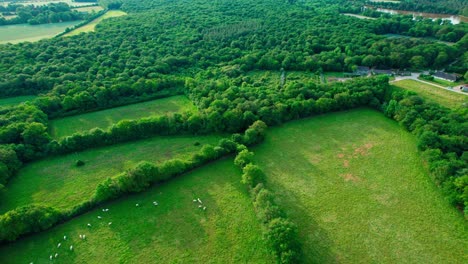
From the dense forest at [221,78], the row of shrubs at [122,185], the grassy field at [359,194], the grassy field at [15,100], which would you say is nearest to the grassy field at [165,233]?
the row of shrubs at [122,185]

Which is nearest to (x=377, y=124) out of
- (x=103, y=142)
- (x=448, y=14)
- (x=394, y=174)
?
(x=394, y=174)

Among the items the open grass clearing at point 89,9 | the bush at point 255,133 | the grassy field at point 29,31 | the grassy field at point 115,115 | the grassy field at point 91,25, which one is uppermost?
the open grass clearing at point 89,9

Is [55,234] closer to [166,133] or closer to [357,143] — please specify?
[166,133]

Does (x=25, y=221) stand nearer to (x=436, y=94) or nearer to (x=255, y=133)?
(x=255, y=133)

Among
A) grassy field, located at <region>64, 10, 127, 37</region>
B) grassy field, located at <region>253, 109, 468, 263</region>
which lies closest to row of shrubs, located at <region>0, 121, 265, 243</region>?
grassy field, located at <region>253, 109, 468, 263</region>

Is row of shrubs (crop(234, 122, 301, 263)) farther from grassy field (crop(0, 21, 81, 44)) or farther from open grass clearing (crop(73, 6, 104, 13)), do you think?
open grass clearing (crop(73, 6, 104, 13))

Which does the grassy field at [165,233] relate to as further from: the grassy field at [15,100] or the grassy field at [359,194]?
the grassy field at [15,100]
